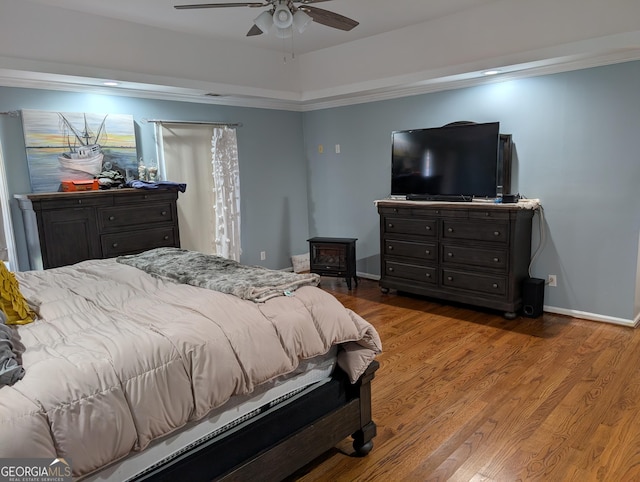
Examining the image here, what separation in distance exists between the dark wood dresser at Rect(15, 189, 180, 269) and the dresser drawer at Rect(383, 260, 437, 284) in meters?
2.21

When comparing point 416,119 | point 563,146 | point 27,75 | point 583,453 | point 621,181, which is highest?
point 27,75

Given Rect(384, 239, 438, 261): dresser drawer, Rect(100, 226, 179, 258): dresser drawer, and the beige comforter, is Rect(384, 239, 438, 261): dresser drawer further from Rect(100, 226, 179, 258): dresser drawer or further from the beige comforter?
the beige comforter

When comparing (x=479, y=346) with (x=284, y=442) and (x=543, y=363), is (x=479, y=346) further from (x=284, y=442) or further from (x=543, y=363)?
(x=284, y=442)

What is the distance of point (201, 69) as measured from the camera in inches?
176

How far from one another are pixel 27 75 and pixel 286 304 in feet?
10.3

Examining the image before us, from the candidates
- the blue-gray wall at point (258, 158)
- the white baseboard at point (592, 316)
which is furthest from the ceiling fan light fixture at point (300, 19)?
the white baseboard at point (592, 316)

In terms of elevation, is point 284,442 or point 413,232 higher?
point 413,232

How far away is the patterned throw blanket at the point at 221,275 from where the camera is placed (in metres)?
2.10

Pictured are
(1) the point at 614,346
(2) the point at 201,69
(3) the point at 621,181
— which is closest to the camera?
(1) the point at 614,346

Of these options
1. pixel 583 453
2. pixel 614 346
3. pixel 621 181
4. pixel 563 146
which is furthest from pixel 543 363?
pixel 563 146

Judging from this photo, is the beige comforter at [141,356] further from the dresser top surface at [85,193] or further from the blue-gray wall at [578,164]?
the blue-gray wall at [578,164]

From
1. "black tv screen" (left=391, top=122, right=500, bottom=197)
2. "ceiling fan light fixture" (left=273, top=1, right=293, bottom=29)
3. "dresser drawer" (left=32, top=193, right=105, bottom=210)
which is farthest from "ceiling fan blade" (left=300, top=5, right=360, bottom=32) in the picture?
"dresser drawer" (left=32, top=193, right=105, bottom=210)

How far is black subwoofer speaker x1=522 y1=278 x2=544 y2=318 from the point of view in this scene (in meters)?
4.00

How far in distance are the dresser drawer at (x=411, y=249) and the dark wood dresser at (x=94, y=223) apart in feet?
7.14
